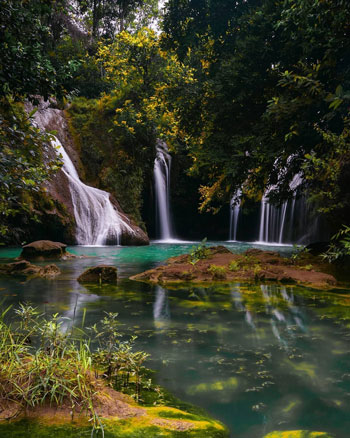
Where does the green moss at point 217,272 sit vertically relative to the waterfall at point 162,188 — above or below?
below

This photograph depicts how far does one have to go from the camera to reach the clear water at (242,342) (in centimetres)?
269

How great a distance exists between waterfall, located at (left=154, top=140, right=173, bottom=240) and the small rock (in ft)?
42.1

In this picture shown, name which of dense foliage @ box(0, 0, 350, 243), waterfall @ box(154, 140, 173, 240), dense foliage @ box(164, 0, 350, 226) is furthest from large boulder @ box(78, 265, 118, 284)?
waterfall @ box(154, 140, 173, 240)

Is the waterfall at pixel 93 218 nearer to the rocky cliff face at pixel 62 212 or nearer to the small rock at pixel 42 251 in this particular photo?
the rocky cliff face at pixel 62 212

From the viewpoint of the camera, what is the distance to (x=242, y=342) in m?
4.09

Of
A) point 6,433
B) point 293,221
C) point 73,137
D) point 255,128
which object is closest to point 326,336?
point 6,433

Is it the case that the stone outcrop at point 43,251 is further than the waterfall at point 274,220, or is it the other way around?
the waterfall at point 274,220

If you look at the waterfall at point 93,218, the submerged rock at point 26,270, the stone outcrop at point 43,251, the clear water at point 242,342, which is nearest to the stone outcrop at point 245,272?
the clear water at point 242,342

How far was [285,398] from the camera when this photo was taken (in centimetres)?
283

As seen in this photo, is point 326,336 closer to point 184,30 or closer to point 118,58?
point 184,30

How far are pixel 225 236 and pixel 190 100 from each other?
16.4 m

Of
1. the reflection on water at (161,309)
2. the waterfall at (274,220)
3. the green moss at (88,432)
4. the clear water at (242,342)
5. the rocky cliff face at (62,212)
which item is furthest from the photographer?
the waterfall at (274,220)

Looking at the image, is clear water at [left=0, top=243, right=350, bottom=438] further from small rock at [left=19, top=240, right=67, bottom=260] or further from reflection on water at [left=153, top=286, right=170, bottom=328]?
small rock at [left=19, top=240, right=67, bottom=260]

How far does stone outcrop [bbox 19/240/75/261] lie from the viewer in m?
11.6
